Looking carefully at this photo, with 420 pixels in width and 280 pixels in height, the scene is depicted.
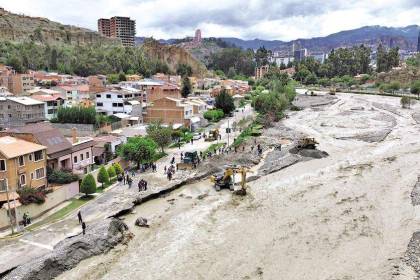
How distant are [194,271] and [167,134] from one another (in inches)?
918

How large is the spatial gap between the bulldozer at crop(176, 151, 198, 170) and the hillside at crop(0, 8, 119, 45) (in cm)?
11093

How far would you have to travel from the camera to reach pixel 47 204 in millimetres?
26438

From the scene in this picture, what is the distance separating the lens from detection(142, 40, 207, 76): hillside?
5421 inches

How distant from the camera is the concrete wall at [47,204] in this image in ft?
77.6

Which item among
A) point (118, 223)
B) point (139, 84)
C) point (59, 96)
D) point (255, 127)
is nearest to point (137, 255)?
point (118, 223)

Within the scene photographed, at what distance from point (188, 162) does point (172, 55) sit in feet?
346

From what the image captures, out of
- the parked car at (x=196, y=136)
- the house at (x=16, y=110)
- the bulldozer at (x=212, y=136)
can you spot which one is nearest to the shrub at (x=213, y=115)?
the parked car at (x=196, y=136)

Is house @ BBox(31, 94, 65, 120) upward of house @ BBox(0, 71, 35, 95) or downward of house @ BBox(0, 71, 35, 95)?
downward

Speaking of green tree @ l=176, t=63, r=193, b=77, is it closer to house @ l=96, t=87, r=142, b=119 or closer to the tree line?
the tree line

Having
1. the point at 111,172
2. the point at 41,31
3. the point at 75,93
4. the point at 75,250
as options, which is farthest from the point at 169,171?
the point at 41,31

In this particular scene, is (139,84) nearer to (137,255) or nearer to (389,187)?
(389,187)

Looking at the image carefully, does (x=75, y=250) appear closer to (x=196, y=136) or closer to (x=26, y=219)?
(x=26, y=219)

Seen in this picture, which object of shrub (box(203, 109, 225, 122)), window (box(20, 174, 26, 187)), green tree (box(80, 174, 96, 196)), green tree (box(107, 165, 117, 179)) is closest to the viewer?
window (box(20, 174, 26, 187))

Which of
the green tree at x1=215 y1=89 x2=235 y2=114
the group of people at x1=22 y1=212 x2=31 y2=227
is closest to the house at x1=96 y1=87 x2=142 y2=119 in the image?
the green tree at x1=215 y1=89 x2=235 y2=114
